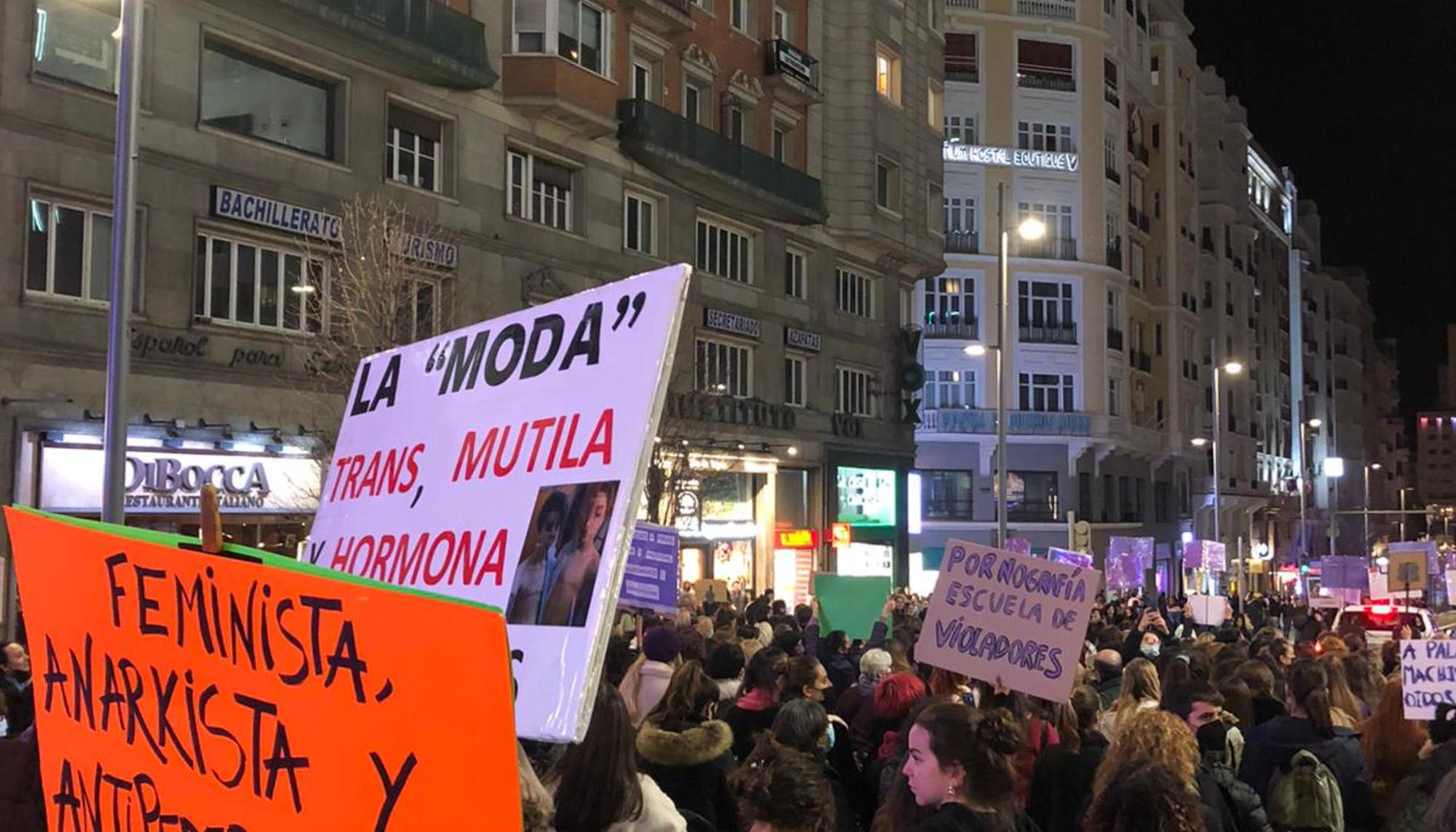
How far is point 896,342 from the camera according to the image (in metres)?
41.2

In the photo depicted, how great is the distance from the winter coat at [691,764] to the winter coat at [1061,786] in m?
1.47

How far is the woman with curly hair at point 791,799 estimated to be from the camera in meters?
4.48

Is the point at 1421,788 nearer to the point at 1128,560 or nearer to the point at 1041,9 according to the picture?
the point at 1128,560

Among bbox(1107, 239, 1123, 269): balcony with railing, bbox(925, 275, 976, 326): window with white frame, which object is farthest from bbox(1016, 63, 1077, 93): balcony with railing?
bbox(925, 275, 976, 326): window with white frame

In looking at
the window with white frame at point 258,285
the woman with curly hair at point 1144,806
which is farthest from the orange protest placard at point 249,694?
the window with white frame at point 258,285

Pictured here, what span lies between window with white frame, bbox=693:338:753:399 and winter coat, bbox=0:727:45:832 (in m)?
25.4

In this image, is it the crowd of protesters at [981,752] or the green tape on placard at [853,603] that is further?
the green tape on placard at [853,603]

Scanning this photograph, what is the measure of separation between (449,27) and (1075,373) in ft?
114

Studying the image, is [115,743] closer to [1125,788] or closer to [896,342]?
[1125,788]

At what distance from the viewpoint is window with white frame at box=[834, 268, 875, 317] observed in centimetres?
3875

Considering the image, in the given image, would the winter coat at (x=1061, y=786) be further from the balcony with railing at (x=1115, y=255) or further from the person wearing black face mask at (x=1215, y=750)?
the balcony with railing at (x=1115, y=255)

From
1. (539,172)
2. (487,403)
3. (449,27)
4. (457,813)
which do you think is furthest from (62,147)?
(457,813)

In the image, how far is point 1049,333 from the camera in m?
54.6

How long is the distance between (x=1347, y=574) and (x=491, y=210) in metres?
18.7
